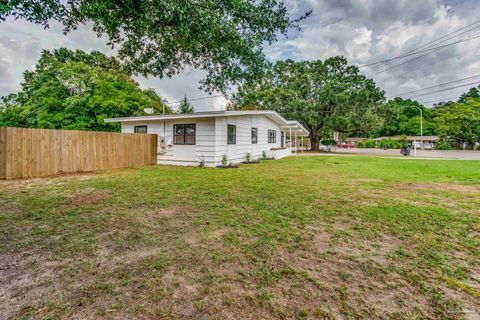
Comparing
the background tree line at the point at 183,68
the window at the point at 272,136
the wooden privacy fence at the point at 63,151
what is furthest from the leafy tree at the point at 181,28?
the window at the point at 272,136

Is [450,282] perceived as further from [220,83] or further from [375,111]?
[375,111]

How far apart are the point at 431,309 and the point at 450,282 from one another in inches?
21.8

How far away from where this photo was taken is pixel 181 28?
3930 mm

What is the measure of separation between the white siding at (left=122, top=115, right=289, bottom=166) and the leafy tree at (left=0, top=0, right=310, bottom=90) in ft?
16.0

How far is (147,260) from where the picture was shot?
2.58 m

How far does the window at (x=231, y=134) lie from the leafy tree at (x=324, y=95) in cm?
1353

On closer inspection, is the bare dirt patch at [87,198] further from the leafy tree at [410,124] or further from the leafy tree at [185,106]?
the leafy tree at [410,124]

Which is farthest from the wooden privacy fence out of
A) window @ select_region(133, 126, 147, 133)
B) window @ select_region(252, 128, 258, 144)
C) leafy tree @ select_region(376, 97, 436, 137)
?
leafy tree @ select_region(376, 97, 436, 137)

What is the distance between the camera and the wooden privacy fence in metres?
7.75

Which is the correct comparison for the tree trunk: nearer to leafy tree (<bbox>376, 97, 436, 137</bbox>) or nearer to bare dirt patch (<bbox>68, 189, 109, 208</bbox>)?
bare dirt patch (<bbox>68, 189, 109, 208</bbox>)

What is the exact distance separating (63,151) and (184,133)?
491 cm

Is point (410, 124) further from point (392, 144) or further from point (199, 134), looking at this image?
point (199, 134)

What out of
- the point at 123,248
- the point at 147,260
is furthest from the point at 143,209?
the point at 147,260

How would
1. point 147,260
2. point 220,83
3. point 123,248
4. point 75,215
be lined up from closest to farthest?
1. point 147,260
2. point 123,248
3. point 75,215
4. point 220,83
